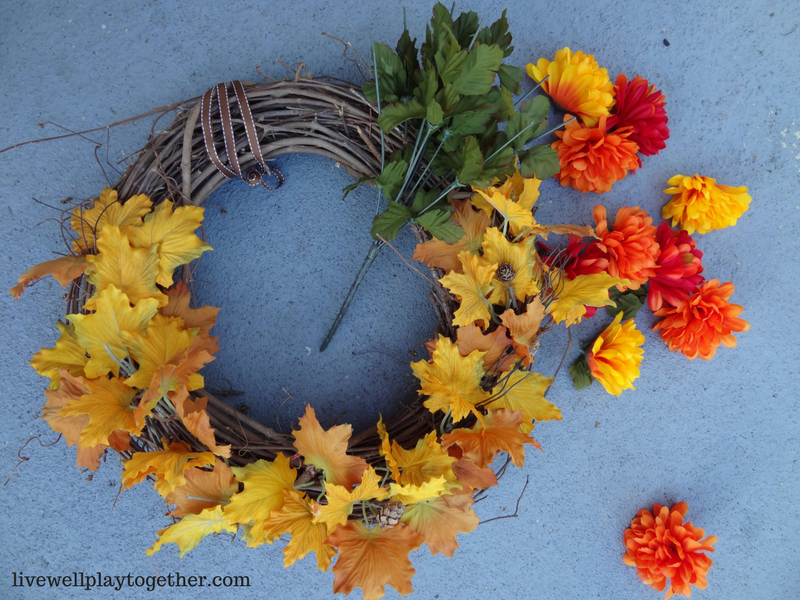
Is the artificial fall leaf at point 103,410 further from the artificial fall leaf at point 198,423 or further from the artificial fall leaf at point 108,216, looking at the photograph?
the artificial fall leaf at point 108,216

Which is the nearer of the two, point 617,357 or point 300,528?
point 300,528

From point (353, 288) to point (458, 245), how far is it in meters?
0.22

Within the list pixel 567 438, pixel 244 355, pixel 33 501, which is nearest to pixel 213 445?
pixel 244 355

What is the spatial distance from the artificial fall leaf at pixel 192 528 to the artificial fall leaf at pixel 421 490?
24 centimetres

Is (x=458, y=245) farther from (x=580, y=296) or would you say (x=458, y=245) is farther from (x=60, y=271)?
(x=60, y=271)

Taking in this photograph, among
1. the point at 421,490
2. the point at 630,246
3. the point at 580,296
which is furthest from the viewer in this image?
the point at 630,246

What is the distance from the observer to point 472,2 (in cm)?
98

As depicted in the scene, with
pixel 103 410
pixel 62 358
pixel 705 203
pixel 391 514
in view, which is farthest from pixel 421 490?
pixel 705 203

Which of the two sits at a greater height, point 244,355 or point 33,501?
point 244,355

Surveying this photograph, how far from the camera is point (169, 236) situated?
76 centimetres

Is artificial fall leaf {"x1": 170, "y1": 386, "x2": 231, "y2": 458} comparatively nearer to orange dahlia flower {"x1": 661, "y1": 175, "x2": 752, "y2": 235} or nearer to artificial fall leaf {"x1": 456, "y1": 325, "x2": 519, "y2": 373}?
artificial fall leaf {"x1": 456, "y1": 325, "x2": 519, "y2": 373}

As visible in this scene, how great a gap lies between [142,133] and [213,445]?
0.60 metres

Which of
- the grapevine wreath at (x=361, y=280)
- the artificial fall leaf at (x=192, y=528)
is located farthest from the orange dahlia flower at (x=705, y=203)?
the artificial fall leaf at (x=192, y=528)

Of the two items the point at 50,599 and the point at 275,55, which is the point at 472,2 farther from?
the point at 50,599
